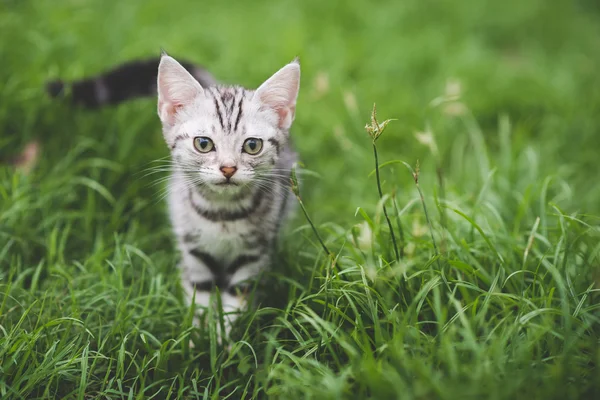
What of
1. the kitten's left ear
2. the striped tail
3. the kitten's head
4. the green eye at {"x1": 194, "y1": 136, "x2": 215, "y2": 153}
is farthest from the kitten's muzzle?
the striped tail

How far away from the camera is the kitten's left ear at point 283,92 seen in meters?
2.03

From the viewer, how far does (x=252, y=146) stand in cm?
208

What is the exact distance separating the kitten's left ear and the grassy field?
535 millimetres

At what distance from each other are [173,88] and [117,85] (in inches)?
32.8

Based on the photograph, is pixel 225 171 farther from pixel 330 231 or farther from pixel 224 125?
pixel 330 231

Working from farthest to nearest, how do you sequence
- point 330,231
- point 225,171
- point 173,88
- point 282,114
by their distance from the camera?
point 330,231
point 282,114
point 173,88
point 225,171

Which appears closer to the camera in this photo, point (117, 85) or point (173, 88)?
point (173, 88)

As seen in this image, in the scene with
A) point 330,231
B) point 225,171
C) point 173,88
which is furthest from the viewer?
point 330,231

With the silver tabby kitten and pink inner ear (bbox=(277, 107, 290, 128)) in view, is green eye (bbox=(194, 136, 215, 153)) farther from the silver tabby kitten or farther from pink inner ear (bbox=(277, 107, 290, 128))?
pink inner ear (bbox=(277, 107, 290, 128))

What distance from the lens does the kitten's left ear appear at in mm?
2029

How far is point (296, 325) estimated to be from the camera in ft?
6.65

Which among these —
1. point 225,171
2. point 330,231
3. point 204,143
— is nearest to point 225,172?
point 225,171

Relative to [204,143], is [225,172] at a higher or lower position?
lower

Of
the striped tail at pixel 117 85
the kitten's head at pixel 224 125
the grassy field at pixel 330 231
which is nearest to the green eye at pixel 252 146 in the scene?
the kitten's head at pixel 224 125
